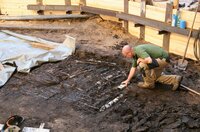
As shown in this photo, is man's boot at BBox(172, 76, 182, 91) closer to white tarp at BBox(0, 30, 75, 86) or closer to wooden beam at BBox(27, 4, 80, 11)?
white tarp at BBox(0, 30, 75, 86)

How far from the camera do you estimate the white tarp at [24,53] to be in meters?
7.01

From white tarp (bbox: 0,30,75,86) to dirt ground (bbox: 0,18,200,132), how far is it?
17 cm

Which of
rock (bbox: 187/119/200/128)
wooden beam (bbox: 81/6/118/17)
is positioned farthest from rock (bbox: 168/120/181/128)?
wooden beam (bbox: 81/6/118/17)

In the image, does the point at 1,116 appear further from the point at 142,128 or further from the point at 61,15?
the point at 61,15

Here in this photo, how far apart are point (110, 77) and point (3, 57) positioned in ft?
9.31

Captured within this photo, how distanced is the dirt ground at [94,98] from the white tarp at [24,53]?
17 cm

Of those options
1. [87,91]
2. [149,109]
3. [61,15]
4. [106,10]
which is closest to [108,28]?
[106,10]

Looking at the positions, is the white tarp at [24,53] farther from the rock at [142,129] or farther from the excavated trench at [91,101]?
the rock at [142,129]

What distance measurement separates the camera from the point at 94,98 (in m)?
5.86

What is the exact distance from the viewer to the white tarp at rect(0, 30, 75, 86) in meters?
7.01

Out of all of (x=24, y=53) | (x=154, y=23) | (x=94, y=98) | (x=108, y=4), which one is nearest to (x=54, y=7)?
(x=108, y=4)

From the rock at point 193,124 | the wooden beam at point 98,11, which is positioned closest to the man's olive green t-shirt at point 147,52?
the rock at point 193,124

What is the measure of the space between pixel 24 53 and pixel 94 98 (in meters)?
2.64

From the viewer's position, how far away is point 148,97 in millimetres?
5816
